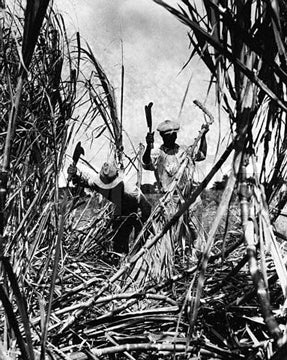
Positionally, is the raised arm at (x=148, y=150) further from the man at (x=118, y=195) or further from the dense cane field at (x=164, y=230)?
the dense cane field at (x=164, y=230)

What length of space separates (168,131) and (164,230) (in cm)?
276

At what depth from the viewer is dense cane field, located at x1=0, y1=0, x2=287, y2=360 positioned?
1.00 metres

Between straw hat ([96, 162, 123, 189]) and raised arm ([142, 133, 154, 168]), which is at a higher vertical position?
raised arm ([142, 133, 154, 168])

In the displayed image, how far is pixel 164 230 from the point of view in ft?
4.15

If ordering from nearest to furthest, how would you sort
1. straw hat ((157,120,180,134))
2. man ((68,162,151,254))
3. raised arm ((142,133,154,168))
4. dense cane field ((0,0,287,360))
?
dense cane field ((0,0,287,360))
man ((68,162,151,254))
raised arm ((142,133,154,168))
straw hat ((157,120,180,134))

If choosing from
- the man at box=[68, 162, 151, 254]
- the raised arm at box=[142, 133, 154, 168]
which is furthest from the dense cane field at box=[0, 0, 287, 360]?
the raised arm at box=[142, 133, 154, 168]

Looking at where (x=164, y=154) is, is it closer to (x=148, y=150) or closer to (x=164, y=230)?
(x=148, y=150)

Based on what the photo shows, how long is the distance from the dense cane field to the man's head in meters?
1.85

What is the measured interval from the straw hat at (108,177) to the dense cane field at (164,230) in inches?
51.7

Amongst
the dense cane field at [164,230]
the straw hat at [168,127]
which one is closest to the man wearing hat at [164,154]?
the straw hat at [168,127]

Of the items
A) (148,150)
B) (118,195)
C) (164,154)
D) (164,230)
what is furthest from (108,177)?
(164,230)

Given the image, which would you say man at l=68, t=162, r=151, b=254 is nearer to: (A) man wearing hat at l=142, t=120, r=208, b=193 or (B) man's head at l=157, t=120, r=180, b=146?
(A) man wearing hat at l=142, t=120, r=208, b=193

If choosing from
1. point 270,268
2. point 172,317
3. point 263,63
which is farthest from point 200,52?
point 270,268

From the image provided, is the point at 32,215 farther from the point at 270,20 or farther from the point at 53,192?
the point at 270,20
